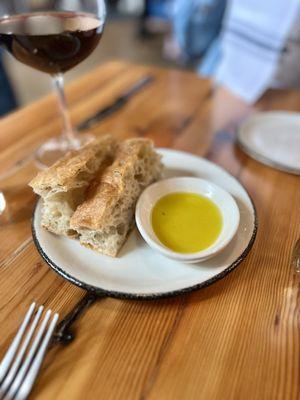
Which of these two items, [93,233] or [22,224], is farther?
[22,224]

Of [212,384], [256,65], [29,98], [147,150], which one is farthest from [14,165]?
[29,98]

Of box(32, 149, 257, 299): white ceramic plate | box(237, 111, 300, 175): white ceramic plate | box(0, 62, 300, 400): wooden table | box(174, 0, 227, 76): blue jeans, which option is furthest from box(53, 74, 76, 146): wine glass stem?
box(174, 0, 227, 76): blue jeans

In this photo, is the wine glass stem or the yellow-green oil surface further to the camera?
the wine glass stem

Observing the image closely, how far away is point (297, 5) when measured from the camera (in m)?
1.28

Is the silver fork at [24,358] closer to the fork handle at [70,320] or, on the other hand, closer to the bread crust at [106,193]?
the fork handle at [70,320]

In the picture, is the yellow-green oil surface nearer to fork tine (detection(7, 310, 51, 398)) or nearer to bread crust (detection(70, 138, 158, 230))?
bread crust (detection(70, 138, 158, 230))

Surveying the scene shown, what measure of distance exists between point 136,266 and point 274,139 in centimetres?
63

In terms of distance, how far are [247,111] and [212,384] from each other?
0.99 m

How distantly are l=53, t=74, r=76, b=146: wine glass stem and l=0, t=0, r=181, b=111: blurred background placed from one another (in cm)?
269

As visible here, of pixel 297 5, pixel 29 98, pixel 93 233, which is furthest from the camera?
pixel 29 98

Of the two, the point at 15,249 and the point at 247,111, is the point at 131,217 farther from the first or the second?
the point at 247,111

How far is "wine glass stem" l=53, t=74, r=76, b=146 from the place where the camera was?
0.95 meters

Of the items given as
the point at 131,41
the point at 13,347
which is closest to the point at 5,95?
the point at 13,347

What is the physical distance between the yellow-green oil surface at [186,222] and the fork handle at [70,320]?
161 mm
